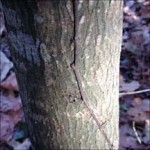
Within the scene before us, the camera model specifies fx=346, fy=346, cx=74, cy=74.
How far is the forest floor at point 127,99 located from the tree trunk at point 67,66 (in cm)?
57

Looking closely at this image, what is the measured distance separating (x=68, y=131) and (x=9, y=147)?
0.98m

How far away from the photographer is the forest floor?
188 centimetres

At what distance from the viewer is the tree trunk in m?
0.76

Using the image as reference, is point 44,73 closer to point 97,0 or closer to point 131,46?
point 97,0

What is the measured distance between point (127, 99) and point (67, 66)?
1344 mm

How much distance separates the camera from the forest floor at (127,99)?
188cm

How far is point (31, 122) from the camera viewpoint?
1040 mm

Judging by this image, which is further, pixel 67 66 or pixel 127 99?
pixel 127 99

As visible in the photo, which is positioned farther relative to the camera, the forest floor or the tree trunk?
the forest floor

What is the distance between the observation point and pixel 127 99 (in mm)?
2121

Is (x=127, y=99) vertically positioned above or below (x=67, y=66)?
below

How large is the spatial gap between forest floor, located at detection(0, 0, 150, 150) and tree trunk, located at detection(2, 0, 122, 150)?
1.88ft

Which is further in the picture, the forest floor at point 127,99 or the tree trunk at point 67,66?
the forest floor at point 127,99

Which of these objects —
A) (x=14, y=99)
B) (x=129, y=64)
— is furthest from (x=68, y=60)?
(x=129, y=64)
